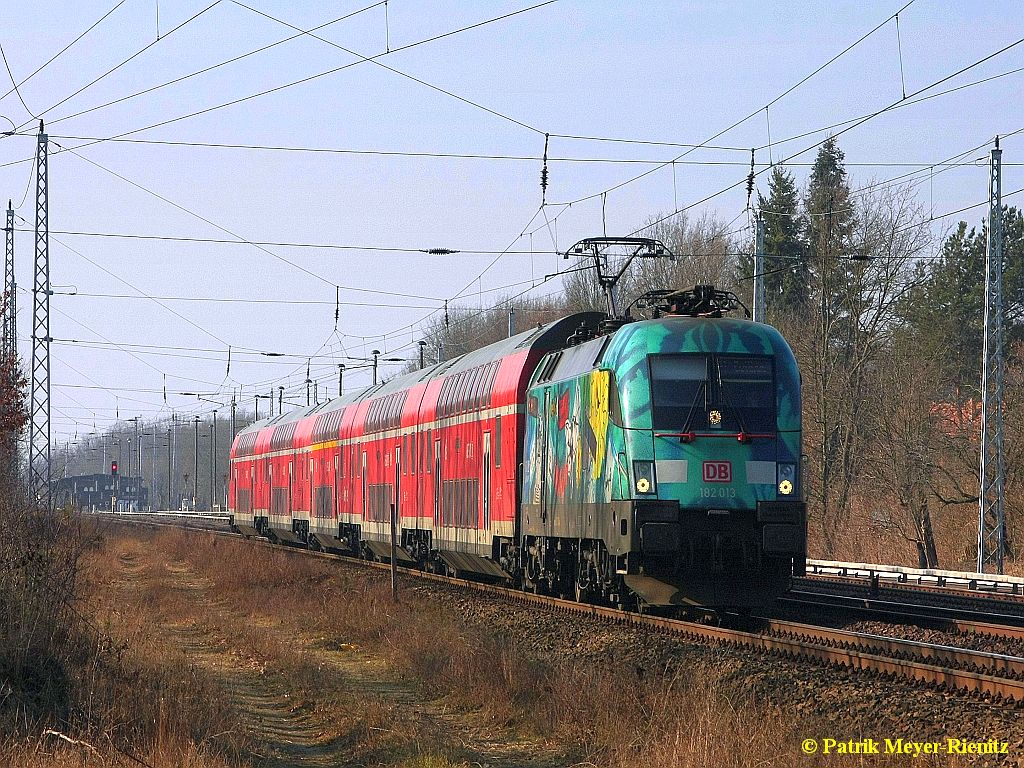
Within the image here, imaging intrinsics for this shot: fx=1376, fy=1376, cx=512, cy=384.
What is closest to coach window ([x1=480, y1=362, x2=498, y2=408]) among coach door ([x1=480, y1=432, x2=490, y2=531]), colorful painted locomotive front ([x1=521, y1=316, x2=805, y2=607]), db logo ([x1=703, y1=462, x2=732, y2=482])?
coach door ([x1=480, y1=432, x2=490, y2=531])

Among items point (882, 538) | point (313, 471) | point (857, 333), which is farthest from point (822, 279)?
point (313, 471)

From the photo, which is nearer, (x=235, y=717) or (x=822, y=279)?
(x=235, y=717)

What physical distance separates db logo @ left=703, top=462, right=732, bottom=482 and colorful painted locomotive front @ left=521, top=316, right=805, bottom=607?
1cm

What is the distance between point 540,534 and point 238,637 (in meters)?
4.59

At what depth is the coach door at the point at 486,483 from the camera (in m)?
→ 23.4

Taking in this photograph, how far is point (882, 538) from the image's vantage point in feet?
137

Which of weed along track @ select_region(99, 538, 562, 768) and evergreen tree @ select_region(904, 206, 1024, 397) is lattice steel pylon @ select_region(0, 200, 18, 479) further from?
evergreen tree @ select_region(904, 206, 1024, 397)

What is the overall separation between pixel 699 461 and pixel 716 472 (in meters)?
0.23

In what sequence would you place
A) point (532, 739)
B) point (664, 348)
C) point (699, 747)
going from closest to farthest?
point (699, 747)
point (532, 739)
point (664, 348)

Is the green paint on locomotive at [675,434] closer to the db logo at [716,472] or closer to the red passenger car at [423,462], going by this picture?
the db logo at [716,472]

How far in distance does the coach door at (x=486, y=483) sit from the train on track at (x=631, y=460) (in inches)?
1.4

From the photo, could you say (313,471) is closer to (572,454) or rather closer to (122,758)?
(572,454)

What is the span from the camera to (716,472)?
1608cm

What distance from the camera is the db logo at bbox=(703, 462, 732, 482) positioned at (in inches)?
632
